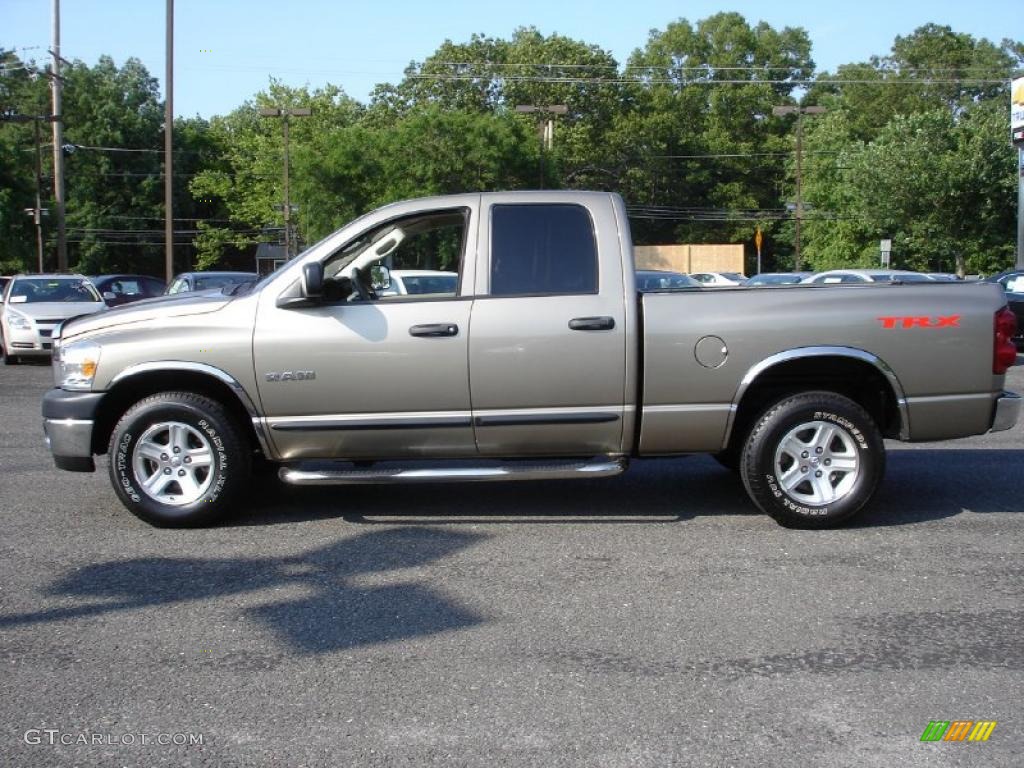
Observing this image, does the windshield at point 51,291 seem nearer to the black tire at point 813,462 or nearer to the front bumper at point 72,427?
the front bumper at point 72,427

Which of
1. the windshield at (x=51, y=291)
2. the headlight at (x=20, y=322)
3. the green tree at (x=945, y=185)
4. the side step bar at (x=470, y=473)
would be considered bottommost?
the side step bar at (x=470, y=473)

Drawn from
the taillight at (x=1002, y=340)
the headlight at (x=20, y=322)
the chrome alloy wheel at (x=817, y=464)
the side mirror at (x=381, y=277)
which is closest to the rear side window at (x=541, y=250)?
the side mirror at (x=381, y=277)

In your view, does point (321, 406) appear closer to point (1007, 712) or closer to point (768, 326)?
point (768, 326)

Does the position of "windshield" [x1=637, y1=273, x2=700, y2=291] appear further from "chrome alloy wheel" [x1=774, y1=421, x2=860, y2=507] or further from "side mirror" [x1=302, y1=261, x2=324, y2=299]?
"side mirror" [x1=302, y1=261, x2=324, y2=299]

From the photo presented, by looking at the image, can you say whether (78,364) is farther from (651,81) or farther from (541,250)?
(651,81)

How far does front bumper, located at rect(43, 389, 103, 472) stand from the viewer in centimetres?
628

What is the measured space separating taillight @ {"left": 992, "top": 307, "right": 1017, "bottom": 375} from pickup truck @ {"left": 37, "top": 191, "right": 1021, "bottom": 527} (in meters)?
0.01

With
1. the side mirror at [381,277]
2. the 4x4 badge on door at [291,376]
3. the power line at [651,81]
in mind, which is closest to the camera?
the 4x4 badge on door at [291,376]

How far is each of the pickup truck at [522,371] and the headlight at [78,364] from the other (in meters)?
0.01

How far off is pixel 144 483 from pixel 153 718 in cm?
277

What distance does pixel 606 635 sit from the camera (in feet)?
14.8

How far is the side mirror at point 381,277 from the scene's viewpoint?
6.52 meters

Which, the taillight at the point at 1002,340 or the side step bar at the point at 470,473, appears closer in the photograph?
the side step bar at the point at 470,473

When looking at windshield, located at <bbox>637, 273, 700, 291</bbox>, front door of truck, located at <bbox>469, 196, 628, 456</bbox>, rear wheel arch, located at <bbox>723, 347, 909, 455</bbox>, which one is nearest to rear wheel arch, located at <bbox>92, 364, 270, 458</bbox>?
front door of truck, located at <bbox>469, 196, 628, 456</bbox>
